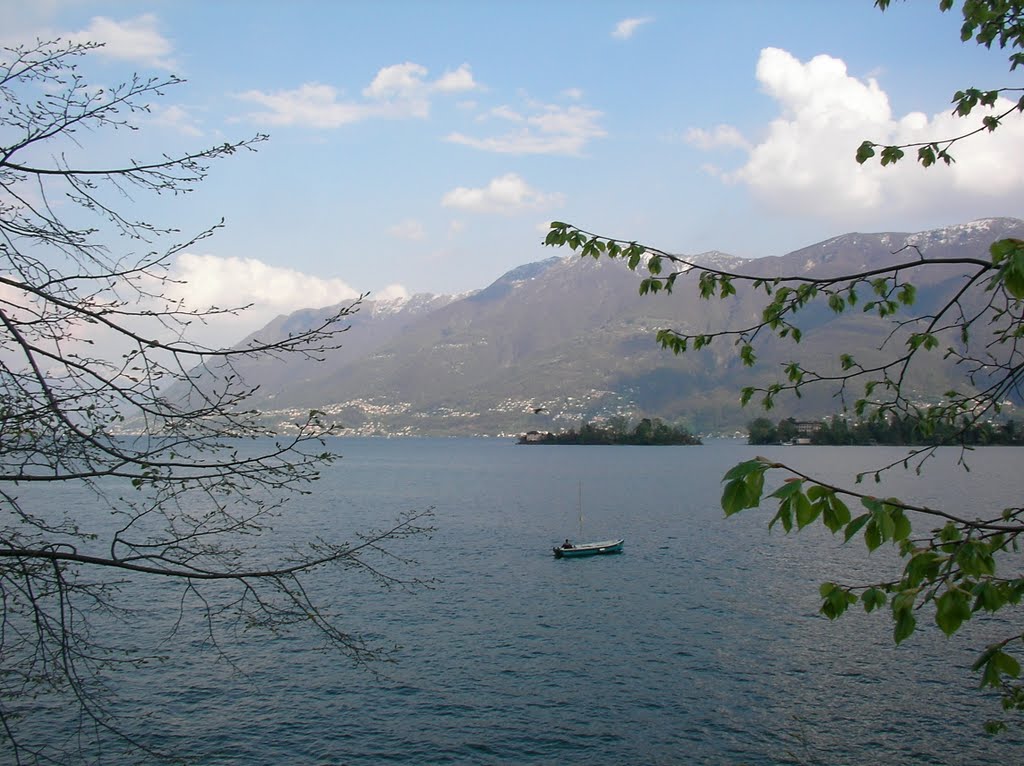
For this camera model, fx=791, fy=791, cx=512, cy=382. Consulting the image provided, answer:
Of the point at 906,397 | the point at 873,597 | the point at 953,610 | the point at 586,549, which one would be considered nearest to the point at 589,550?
the point at 586,549

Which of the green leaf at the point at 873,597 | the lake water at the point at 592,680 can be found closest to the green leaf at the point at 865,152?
the green leaf at the point at 873,597

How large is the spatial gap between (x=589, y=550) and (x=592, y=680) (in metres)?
25.9

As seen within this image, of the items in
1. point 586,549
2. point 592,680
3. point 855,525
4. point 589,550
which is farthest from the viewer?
point 589,550

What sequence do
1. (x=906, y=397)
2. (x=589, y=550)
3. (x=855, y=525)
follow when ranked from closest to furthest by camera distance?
1. (x=855, y=525)
2. (x=906, y=397)
3. (x=589, y=550)

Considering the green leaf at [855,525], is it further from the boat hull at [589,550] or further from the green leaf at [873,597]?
the boat hull at [589,550]

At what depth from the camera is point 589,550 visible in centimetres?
5231

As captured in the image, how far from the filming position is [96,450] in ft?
19.6

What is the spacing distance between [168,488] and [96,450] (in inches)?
24.2

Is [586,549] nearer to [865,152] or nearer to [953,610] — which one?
[865,152]

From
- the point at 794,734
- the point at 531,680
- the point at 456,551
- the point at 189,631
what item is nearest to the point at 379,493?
the point at 456,551

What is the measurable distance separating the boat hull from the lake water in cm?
107

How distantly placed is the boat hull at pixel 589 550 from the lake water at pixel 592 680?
1067mm

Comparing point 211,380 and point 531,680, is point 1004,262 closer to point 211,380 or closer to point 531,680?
Answer: point 211,380

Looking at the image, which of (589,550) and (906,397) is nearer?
(906,397)
